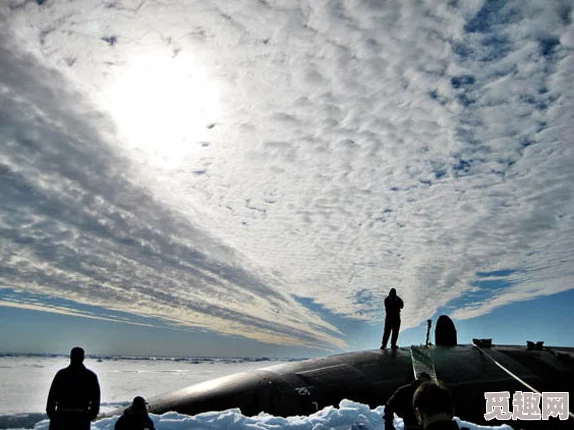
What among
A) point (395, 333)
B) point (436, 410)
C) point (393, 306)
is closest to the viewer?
point (436, 410)

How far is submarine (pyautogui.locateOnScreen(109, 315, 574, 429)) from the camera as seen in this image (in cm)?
1339

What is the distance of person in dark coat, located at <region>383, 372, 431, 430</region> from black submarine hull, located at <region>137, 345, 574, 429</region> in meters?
5.95

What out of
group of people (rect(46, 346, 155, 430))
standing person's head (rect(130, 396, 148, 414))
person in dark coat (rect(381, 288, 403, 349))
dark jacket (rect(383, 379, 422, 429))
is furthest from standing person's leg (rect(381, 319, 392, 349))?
group of people (rect(46, 346, 155, 430))

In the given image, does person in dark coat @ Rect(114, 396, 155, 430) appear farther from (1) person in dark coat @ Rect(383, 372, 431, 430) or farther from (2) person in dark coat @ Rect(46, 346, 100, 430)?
(1) person in dark coat @ Rect(383, 372, 431, 430)

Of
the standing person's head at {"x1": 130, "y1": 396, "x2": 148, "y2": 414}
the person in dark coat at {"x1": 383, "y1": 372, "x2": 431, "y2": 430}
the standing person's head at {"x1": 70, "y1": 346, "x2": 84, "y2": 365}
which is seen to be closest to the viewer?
the person in dark coat at {"x1": 383, "y1": 372, "x2": 431, "y2": 430}

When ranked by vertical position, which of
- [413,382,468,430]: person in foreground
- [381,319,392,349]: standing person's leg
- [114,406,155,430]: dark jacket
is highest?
[381,319,392,349]: standing person's leg

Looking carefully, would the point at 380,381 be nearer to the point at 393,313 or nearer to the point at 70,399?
the point at 393,313

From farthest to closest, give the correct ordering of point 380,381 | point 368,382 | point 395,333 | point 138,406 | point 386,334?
point 386,334 → point 395,333 → point 380,381 → point 368,382 → point 138,406

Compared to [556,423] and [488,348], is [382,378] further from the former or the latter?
[488,348]

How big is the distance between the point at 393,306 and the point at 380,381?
292 centimetres

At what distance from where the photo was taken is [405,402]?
754 centimetres

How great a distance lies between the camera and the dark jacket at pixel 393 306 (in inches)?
659

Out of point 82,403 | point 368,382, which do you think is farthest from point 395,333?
point 82,403

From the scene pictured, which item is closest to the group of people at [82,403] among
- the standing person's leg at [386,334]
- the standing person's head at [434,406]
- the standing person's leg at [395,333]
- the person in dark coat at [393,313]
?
Answer: the standing person's head at [434,406]
